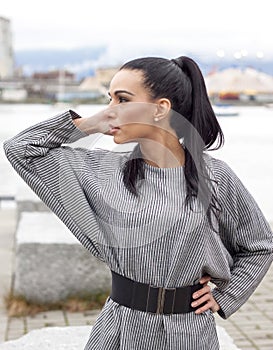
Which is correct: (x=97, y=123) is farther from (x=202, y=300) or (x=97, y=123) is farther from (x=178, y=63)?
(x=202, y=300)

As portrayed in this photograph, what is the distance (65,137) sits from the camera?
6.88 feet

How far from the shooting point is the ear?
193cm

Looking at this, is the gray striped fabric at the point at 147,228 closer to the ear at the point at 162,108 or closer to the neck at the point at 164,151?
the neck at the point at 164,151

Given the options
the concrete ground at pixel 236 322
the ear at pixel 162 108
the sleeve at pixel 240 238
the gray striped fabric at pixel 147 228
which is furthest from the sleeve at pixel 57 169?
the concrete ground at pixel 236 322

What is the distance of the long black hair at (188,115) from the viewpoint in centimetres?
195

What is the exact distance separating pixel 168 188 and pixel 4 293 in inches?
134

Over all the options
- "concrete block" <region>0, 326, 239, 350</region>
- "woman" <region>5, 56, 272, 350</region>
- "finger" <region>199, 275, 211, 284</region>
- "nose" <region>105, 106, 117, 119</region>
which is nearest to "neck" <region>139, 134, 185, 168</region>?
"woman" <region>5, 56, 272, 350</region>

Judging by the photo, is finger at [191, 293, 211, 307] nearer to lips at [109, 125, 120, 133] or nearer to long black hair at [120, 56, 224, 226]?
long black hair at [120, 56, 224, 226]

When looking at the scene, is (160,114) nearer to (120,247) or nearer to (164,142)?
(164,142)

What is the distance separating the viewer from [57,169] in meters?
2.07

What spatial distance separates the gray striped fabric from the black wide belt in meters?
0.02

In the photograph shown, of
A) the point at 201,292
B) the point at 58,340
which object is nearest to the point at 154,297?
the point at 201,292

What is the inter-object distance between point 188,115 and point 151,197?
264mm

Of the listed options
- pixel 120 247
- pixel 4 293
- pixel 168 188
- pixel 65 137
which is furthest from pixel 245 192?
pixel 4 293
